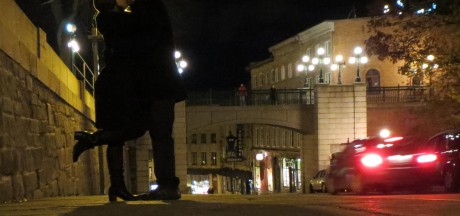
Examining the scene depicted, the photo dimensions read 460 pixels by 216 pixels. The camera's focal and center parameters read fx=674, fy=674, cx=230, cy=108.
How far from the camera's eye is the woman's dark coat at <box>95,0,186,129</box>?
7.14m

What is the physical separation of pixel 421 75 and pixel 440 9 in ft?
17.7

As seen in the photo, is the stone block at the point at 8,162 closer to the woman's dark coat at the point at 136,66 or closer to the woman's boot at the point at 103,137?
the woman's boot at the point at 103,137

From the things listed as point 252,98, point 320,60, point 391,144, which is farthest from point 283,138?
point 391,144

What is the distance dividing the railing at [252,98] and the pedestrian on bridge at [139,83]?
3959 centimetres

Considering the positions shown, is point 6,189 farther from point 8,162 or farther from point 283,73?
point 283,73

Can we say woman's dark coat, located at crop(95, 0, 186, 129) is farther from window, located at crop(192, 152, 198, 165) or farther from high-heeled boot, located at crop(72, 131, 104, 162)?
Result: window, located at crop(192, 152, 198, 165)

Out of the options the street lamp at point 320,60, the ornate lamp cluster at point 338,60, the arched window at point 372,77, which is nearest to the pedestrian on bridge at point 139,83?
the ornate lamp cluster at point 338,60

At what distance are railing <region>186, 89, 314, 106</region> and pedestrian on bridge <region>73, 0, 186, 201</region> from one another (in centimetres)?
3959

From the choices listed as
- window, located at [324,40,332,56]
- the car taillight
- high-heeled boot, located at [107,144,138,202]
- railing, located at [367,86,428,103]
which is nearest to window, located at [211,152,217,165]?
window, located at [324,40,332,56]

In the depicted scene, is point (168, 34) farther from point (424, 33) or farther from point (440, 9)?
point (424, 33)

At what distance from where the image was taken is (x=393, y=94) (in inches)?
1938

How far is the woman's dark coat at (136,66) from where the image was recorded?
7.14 meters

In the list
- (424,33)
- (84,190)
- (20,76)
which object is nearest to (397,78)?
(424,33)

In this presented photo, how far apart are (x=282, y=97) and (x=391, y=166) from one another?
108 ft
